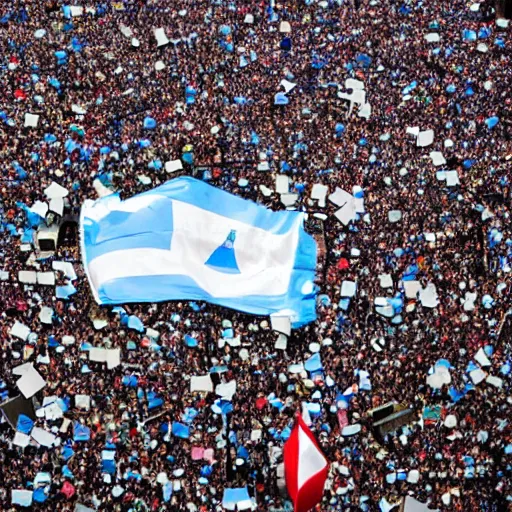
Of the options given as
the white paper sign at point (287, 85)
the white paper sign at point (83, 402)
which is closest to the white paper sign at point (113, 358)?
the white paper sign at point (83, 402)

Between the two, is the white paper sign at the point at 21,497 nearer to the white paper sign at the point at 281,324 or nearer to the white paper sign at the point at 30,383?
the white paper sign at the point at 30,383

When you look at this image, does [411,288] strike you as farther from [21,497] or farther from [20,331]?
[21,497]

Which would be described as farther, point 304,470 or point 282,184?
point 282,184

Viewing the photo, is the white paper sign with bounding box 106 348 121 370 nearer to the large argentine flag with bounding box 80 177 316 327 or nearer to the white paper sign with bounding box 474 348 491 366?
the large argentine flag with bounding box 80 177 316 327

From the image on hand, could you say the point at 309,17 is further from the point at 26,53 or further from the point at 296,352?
the point at 296,352

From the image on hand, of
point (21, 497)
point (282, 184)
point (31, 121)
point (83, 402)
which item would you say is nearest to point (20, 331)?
point (83, 402)

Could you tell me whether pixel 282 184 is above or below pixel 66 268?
above

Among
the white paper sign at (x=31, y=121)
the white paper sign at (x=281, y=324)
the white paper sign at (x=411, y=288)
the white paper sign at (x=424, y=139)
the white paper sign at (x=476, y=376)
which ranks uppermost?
the white paper sign at (x=31, y=121)
